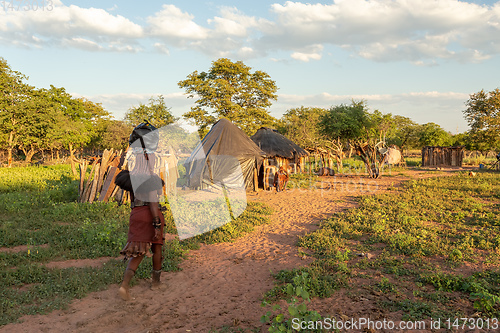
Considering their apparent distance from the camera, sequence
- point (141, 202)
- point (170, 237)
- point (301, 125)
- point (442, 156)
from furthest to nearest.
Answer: point (301, 125) → point (442, 156) → point (170, 237) → point (141, 202)

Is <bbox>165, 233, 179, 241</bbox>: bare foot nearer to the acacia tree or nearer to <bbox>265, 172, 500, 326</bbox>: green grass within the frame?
<bbox>265, 172, 500, 326</bbox>: green grass

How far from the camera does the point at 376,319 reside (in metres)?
3.44

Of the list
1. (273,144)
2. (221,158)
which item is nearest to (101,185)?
(221,158)

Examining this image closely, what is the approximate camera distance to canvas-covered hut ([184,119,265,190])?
591 inches

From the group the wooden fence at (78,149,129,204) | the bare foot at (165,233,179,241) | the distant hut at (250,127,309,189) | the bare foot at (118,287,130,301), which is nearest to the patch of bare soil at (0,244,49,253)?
the bare foot at (165,233,179,241)

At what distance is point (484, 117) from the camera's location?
945 inches

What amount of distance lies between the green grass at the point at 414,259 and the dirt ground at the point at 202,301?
347 millimetres

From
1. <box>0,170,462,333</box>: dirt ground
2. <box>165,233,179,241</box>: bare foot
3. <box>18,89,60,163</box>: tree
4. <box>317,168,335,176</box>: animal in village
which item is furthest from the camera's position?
<box>18,89,60,163</box>: tree

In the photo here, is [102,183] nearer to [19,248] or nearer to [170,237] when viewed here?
[19,248]

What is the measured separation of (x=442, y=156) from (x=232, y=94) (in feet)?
72.7

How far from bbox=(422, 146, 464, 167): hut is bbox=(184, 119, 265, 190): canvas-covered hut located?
22657 mm

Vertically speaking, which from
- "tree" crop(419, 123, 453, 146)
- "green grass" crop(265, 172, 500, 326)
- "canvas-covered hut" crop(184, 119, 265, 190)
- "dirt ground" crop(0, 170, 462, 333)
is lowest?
"dirt ground" crop(0, 170, 462, 333)

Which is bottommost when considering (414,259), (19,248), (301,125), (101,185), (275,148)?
(414,259)

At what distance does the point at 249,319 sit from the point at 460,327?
229 centimetres
